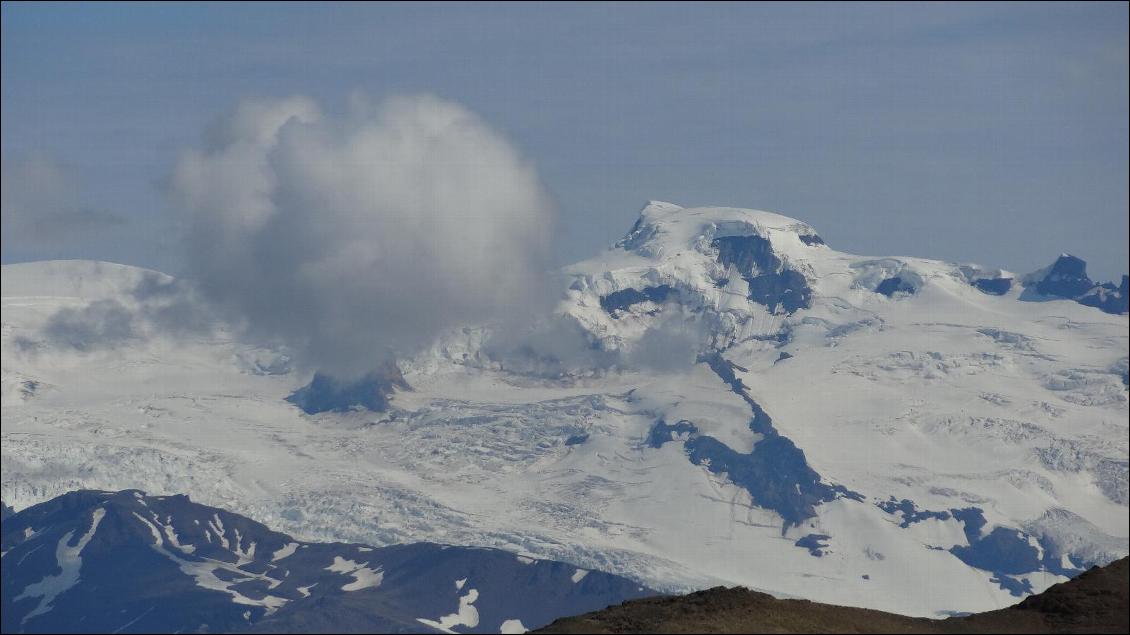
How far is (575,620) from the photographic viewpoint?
126 m

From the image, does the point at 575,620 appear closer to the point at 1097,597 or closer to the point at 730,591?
the point at 730,591

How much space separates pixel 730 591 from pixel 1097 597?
24298mm

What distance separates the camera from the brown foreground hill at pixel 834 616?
122 metres

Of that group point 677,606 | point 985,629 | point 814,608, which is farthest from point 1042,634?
point 677,606

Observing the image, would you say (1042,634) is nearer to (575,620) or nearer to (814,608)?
(814,608)

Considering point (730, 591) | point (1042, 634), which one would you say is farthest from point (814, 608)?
point (1042, 634)

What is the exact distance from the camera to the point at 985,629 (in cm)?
12525

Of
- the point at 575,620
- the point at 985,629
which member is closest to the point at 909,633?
the point at 985,629

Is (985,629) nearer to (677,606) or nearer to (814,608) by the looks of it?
(814,608)

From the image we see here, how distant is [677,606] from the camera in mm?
125688

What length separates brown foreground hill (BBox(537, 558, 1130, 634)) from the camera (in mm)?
121562

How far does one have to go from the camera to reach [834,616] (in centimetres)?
12519

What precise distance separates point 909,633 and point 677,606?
49.5ft

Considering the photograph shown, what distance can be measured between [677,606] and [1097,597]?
27.9 m
